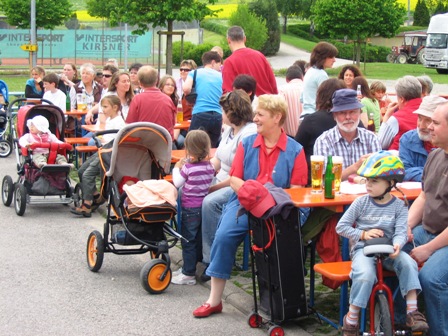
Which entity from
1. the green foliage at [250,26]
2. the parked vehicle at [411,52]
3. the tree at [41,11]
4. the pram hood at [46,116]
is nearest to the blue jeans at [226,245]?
the pram hood at [46,116]

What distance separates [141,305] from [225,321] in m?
0.86

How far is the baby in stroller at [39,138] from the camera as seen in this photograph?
1061 cm

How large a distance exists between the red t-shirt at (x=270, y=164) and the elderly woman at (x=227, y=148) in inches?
23.3

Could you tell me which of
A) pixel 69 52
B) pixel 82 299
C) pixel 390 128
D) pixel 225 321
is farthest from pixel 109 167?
pixel 69 52

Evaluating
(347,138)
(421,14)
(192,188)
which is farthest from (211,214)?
(421,14)

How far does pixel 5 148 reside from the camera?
15641 millimetres

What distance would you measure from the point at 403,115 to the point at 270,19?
178ft

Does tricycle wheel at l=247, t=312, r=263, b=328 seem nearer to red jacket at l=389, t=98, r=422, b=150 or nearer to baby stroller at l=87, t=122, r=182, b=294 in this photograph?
baby stroller at l=87, t=122, r=182, b=294

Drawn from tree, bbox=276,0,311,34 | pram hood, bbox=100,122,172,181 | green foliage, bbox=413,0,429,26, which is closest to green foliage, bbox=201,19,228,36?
tree, bbox=276,0,311,34

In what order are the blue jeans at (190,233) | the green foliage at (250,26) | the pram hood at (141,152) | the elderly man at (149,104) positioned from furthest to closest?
the green foliage at (250,26)
the elderly man at (149,104)
the pram hood at (141,152)
the blue jeans at (190,233)

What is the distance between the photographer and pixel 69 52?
47.1m

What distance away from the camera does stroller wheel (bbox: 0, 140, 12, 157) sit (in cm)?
1559

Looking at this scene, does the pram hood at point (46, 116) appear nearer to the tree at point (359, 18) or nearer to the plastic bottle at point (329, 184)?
the plastic bottle at point (329, 184)

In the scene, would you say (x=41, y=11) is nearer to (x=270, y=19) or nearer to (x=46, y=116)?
(x=270, y=19)
